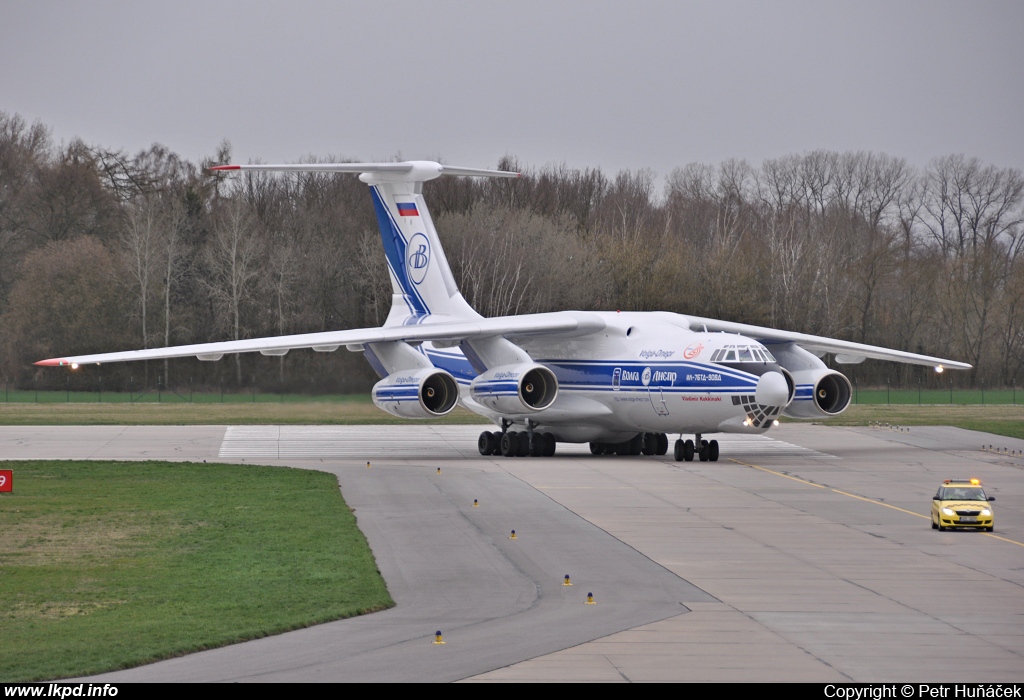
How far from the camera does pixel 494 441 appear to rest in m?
32.2

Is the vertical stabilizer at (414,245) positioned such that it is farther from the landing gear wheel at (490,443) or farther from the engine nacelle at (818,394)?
the engine nacelle at (818,394)

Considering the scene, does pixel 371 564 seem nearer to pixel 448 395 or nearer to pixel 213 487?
pixel 213 487

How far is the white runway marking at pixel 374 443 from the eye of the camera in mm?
32812

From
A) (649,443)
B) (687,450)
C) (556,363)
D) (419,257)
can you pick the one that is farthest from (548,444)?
(419,257)

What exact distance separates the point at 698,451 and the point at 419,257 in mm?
8871

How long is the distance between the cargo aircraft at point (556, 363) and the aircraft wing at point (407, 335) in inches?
1.5

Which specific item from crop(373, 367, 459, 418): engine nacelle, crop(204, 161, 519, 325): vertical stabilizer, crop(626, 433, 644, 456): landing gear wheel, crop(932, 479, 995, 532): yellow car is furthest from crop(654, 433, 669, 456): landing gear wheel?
crop(932, 479, 995, 532): yellow car

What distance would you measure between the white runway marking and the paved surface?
9.91 ft

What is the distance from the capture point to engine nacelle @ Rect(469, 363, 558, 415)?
97.3 ft

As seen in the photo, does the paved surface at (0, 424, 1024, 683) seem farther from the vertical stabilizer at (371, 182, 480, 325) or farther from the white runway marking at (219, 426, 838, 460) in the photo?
the vertical stabilizer at (371, 182, 480, 325)

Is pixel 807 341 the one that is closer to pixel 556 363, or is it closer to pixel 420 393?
pixel 556 363

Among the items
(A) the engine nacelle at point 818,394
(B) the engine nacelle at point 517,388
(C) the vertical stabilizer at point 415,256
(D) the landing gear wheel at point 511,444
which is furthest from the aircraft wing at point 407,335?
(A) the engine nacelle at point 818,394

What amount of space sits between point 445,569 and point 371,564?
904mm

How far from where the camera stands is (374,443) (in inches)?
1439
